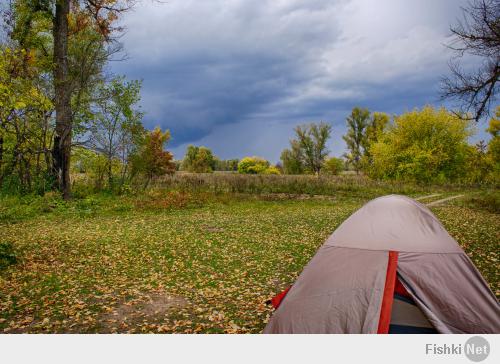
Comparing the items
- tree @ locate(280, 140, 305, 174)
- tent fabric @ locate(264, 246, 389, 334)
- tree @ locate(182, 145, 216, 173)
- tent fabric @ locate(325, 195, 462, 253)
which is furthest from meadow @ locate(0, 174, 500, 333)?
tree @ locate(182, 145, 216, 173)

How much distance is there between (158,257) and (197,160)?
171 feet

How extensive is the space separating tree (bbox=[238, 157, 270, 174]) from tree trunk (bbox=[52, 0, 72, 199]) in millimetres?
49677

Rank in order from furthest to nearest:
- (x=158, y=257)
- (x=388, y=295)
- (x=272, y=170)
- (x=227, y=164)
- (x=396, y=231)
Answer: (x=227, y=164) → (x=272, y=170) → (x=158, y=257) → (x=396, y=231) → (x=388, y=295)

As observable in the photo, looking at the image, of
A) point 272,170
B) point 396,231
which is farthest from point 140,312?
point 272,170

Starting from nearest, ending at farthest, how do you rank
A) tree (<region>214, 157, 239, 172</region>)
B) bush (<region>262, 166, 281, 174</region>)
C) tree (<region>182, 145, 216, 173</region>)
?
tree (<region>182, 145, 216, 173</region>) < bush (<region>262, 166, 281, 174</region>) < tree (<region>214, 157, 239, 172</region>)

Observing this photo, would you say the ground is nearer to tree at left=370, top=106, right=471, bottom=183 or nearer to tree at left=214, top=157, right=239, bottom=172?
tree at left=370, top=106, right=471, bottom=183

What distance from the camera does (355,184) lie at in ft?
123

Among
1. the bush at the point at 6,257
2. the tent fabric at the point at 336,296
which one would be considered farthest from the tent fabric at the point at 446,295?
the bush at the point at 6,257

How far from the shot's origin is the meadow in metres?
6.97

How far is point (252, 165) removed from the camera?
2827 inches

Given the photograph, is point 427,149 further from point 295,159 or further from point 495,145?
point 295,159

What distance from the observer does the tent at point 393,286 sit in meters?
5.01

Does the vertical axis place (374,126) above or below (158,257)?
above

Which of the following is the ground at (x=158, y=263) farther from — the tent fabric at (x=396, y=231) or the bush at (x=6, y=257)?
the tent fabric at (x=396, y=231)
